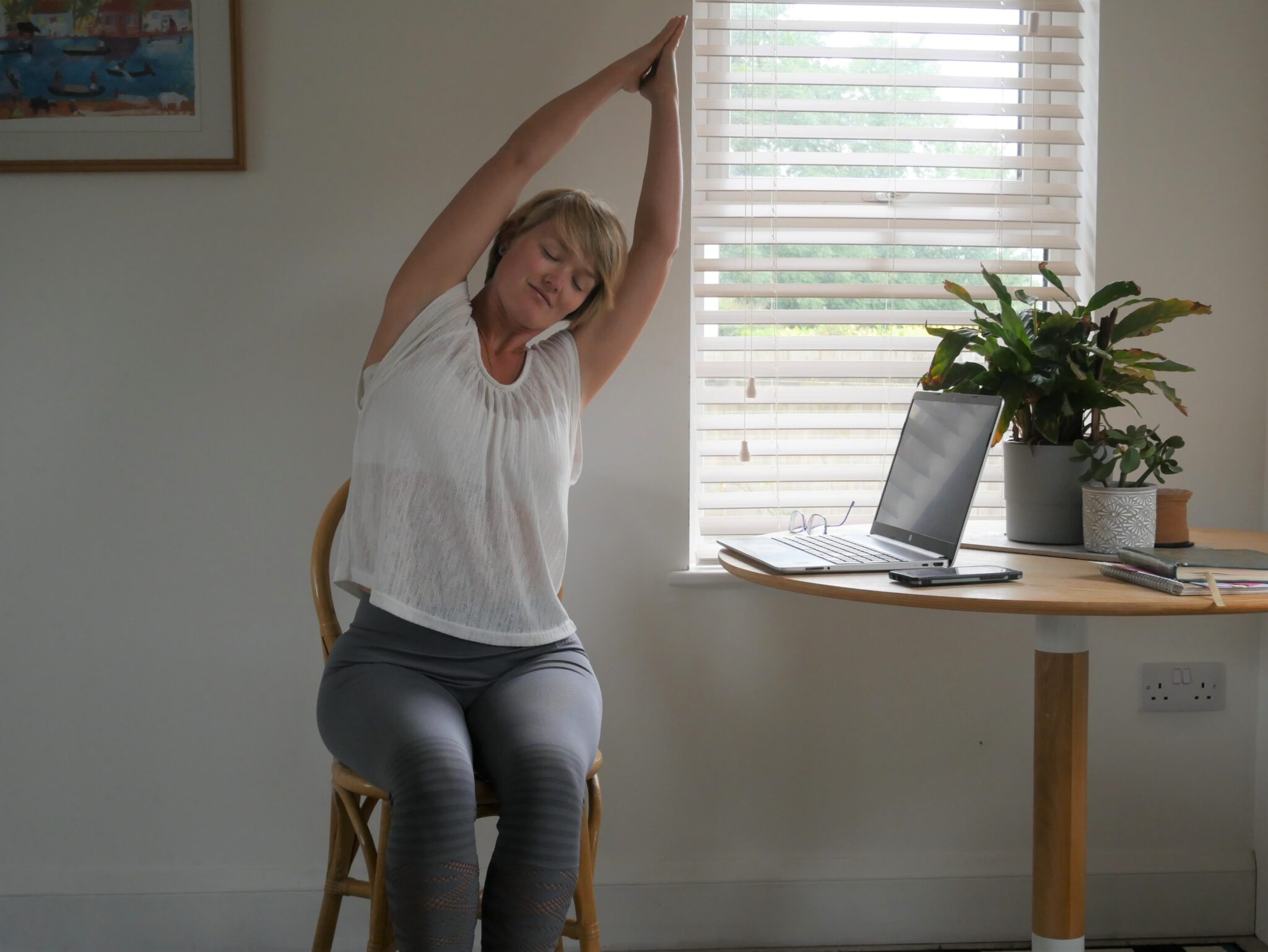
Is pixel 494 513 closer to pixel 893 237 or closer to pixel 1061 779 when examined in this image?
pixel 1061 779

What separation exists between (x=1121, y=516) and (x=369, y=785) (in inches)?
45.6

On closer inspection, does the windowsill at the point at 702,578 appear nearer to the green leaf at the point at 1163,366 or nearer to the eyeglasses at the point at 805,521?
the eyeglasses at the point at 805,521

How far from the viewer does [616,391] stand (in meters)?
1.90

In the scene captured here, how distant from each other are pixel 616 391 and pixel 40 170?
110 cm

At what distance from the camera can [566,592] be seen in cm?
193

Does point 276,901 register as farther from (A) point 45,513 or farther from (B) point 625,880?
(A) point 45,513

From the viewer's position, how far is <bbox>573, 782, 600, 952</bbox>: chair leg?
145cm

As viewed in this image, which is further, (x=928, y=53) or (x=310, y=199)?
(x=928, y=53)

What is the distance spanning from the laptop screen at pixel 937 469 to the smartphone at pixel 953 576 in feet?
0.37

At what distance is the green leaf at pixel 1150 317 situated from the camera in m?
1.64

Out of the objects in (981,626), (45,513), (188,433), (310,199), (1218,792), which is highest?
(310,199)

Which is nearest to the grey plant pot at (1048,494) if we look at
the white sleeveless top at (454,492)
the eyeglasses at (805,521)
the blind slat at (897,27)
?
the eyeglasses at (805,521)

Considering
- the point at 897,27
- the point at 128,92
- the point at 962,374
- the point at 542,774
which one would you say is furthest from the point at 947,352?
the point at 128,92

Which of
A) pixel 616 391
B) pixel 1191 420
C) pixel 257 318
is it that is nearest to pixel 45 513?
pixel 257 318
